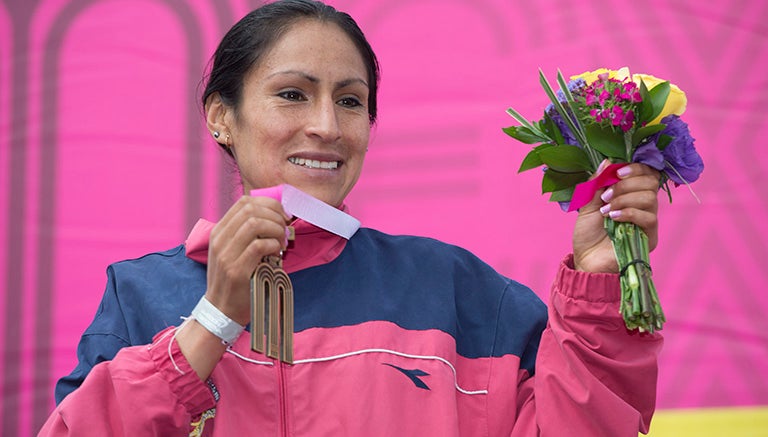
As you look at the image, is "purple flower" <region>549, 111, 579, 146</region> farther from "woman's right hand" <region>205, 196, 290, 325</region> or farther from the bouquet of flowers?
"woman's right hand" <region>205, 196, 290, 325</region>

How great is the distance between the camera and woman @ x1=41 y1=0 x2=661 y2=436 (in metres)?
1.63

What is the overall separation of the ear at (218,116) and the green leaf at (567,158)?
0.66 metres

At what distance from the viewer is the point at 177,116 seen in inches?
120

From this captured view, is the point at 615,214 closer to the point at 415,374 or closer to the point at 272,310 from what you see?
the point at 415,374

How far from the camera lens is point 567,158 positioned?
6.31 ft

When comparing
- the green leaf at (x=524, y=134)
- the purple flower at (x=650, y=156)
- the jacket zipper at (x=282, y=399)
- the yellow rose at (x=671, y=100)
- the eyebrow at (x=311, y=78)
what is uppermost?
the eyebrow at (x=311, y=78)

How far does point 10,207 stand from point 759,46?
2346 millimetres

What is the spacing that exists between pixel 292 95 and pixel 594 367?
774 mm

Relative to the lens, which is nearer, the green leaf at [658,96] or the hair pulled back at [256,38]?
the green leaf at [658,96]

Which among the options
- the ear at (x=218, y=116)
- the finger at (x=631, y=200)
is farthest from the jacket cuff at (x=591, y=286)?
the ear at (x=218, y=116)

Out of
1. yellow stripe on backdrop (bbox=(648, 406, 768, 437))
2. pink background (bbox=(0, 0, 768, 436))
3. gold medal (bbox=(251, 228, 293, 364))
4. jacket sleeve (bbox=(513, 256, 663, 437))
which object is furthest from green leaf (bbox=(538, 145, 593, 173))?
yellow stripe on backdrop (bbox=(648, 406, 768, 437))

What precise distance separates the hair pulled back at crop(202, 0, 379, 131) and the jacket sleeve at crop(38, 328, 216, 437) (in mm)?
638

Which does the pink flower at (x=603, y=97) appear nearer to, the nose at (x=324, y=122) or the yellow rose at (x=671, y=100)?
the yellow rose at (x=671, y=100)

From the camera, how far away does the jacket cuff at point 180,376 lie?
162 centimetres
